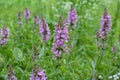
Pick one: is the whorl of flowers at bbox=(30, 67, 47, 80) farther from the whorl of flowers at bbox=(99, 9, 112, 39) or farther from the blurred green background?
the whorl of flowers at bbox=(99, 9, 112, 39)

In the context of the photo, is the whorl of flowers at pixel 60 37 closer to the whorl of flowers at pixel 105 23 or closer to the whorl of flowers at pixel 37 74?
the whorl of flowers at pixel 37 74

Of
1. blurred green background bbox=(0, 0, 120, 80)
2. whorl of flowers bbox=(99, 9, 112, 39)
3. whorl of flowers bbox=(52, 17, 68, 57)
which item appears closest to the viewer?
whorl of flowers bbox=(52, 17, 68, 57)

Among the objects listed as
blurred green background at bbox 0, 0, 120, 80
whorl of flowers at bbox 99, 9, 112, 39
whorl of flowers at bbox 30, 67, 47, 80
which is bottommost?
blurred green background at bbox 0, 0, 120, 80

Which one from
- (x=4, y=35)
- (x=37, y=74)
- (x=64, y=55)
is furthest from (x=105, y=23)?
(x=37, y=74)

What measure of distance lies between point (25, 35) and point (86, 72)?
1714 mm

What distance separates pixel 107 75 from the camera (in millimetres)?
4469

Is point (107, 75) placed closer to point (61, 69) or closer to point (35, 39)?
point (61, 69)

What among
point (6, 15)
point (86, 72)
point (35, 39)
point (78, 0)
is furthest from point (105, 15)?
point (6, 15)

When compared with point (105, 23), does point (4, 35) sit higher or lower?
lower

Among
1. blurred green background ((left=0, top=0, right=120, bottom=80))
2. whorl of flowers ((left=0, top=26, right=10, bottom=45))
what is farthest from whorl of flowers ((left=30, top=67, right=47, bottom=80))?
whorl of flowers ((left=0, top=26, right=10, bottom=45))

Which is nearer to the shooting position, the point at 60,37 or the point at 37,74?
the point at 37,74

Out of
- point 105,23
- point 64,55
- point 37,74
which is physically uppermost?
point 105,23

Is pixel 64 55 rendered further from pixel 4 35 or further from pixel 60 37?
pixel 60 37

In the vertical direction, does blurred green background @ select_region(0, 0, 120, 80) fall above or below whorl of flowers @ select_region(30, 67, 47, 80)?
below
